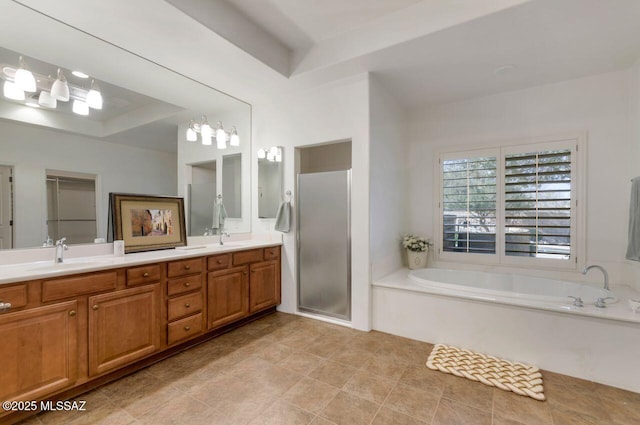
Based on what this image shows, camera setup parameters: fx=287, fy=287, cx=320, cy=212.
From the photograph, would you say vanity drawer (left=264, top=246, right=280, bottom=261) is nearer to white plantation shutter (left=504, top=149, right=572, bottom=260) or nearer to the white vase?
the white vase

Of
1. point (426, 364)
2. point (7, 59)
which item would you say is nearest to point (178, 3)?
point (7, 59)

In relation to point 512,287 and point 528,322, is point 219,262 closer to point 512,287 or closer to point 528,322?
point 528,322

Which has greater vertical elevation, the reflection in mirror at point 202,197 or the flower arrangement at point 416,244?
the reflection in mirror at point 202,197

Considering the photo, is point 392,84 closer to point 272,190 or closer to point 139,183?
point 272,190

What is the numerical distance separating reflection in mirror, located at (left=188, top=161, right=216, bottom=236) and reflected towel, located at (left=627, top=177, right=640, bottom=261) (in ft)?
13.7

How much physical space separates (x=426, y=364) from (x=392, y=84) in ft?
9.25

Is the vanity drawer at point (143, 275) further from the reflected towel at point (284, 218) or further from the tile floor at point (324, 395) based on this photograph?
the reflected towel at point (284, 218)

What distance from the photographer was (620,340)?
2.06m

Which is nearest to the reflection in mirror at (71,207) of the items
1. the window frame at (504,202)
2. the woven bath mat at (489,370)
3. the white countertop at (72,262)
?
the white countertop at (72,262)

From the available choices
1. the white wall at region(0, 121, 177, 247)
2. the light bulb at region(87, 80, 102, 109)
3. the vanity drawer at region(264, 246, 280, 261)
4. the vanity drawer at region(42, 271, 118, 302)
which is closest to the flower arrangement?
the vanity drawer at region(264, 246, 280, 261)

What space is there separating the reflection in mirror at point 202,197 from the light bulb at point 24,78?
4.42ft

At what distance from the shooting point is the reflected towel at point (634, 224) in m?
2.54

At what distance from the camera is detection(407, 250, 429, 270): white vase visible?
144 inches

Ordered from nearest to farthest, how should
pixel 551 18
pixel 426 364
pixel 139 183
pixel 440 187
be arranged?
pixel 551 18
pixel 426 364
pixel 139 183
pixel 440 187
